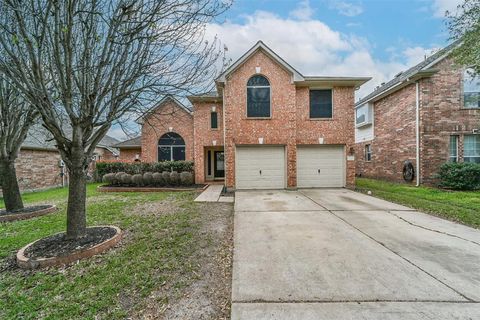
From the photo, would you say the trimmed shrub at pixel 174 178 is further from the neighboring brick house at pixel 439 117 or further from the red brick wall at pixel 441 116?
the red brick wall at pixel 441 116

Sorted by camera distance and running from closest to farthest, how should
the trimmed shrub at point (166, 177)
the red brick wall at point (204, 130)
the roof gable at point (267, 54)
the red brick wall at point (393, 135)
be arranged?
the roof gable at point (267, 54) < the red brick wall at point (393, 135) < the trimmed shrub at point (166, 177) < the red brick wall at point (204, 130)

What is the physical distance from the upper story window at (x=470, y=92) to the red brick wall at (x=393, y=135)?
2.18 meters

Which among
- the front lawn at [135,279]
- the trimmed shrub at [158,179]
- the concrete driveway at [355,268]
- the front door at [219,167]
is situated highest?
the front door at [219,167]

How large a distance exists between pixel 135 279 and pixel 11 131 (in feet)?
24.1

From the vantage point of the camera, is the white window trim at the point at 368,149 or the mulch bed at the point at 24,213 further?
the white window trim at the point at 368,149

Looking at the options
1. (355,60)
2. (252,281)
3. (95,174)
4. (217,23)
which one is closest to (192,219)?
(252,281)

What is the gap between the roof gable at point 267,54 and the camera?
1092cm

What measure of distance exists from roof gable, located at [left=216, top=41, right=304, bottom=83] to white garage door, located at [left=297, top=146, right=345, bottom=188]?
3.58 metres

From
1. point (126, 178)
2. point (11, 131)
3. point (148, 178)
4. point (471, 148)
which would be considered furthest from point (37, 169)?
point (471, 148)

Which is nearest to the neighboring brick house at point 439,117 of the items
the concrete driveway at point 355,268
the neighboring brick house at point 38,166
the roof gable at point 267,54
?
the roof gable at point 267,54

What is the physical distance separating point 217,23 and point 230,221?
4778 mm

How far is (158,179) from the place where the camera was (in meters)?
13.0

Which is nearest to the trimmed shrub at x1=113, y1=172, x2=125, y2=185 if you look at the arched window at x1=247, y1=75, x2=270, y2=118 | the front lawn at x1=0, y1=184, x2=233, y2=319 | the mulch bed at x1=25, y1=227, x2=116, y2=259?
the front lawn at x1=0, y1=184, x2=233, y2=319

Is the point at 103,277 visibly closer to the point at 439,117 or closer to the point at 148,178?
the point at 148,178
